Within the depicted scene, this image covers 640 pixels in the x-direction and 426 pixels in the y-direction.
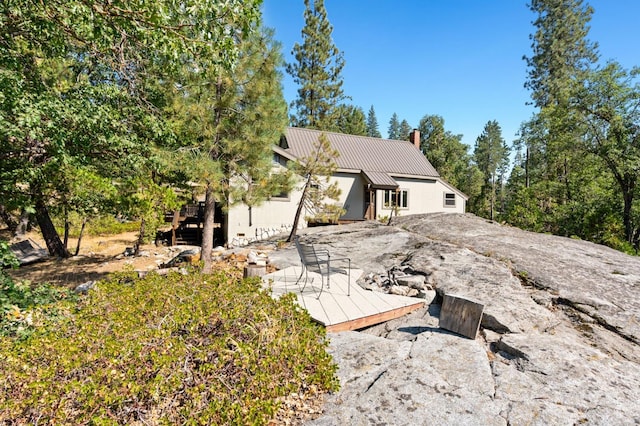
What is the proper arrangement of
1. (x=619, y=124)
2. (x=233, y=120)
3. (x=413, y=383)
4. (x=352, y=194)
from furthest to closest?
(x=352, y=194), (x=619, y=124), (x=233, y=120), (x=413, y=383)

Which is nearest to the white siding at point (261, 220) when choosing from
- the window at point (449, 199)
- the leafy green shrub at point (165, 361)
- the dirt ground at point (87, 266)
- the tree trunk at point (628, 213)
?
the dirt ground at point (87, 266)

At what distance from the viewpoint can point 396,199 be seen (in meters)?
19.7

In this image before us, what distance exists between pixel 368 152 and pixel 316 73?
14.2 metres

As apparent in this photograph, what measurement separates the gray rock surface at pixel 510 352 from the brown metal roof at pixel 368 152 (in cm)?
1275

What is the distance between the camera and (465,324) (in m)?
4.04

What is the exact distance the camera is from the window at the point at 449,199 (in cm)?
2146

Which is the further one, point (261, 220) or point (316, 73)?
point (316, 73)

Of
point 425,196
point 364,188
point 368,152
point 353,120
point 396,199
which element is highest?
point 353,120

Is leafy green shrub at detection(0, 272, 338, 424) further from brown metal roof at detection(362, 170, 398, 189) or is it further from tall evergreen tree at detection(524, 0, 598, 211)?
tall evergreen tree at detection(524, 0, 598, 211)

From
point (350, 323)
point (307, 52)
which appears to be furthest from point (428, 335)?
point (307, 52)

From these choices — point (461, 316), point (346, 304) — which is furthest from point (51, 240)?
point (461, 316)

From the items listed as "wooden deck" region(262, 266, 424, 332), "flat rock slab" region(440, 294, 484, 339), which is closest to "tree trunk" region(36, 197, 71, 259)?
"wooden deck" region(262, 266, 424, 332)

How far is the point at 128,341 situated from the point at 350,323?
116 inches

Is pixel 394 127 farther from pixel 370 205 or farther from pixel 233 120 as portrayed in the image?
pixel 233 120
